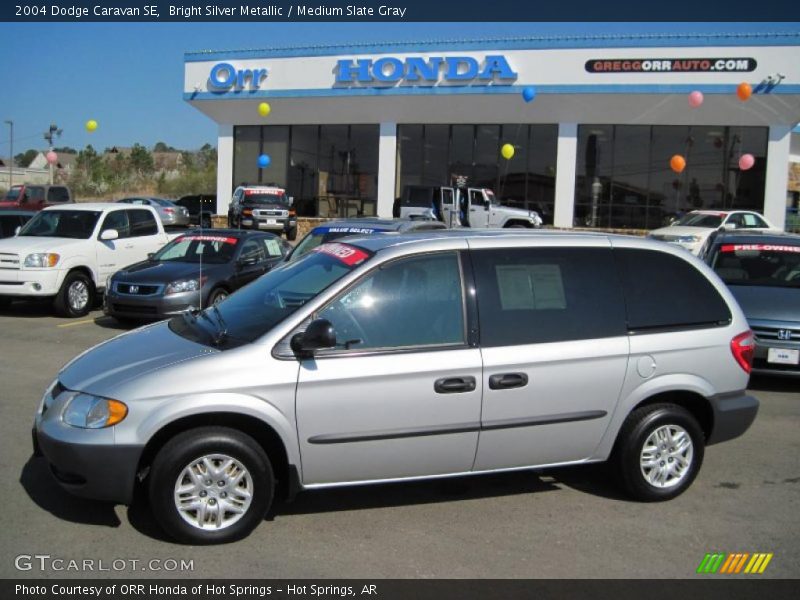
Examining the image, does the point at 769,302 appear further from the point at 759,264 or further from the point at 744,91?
the point at 744,91

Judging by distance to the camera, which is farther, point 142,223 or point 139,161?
point 139,161

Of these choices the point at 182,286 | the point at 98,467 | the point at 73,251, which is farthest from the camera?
the point at 73,251

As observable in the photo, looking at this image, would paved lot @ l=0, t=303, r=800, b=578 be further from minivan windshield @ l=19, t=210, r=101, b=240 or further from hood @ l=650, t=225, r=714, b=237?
hood @ l=650, t=225, r=714, b=237

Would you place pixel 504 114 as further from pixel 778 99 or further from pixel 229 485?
pixel 229 485

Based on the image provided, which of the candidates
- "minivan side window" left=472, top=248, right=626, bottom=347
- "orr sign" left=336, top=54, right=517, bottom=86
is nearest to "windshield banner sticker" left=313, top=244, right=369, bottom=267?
"minivan side window" left=472, top=248, right=626, bottom=347

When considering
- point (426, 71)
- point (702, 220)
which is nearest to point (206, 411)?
point (702, 220)

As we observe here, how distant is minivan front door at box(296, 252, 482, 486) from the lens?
4301 millimetres

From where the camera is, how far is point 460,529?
4.58m

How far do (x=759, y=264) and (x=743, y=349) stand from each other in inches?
193

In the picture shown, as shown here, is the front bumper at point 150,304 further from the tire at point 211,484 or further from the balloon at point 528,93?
the balloon at point 528,93

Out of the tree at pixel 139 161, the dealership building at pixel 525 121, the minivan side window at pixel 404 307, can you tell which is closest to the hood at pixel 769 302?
the minivan side window at pixel 404 307

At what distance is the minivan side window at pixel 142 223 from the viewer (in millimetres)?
13617

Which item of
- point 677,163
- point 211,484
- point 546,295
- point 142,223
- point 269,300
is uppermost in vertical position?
point 677,163

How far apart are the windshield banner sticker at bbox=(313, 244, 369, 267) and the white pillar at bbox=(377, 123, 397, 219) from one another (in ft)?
79.5
